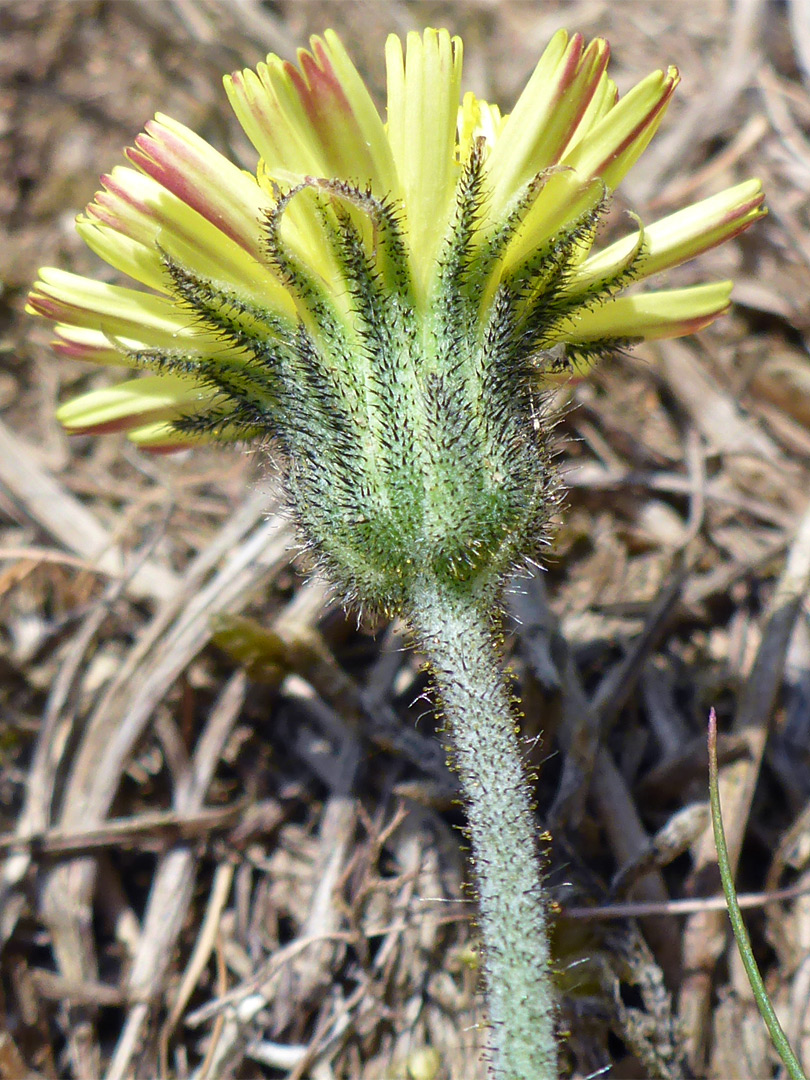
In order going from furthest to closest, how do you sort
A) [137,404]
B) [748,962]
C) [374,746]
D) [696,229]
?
[374,746] → [137,404] → [696,229] → [748,962]

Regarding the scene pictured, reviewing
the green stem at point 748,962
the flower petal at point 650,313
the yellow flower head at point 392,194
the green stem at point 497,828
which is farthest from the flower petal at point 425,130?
the green stem at point 748,962

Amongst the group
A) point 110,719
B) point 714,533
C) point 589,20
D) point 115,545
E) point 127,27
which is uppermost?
point 127,27

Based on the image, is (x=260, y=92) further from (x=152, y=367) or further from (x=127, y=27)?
(x=127, y=27)

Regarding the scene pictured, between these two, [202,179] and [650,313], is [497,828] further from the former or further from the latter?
[202,179]

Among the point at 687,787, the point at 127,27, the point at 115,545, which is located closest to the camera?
the point at 687,787

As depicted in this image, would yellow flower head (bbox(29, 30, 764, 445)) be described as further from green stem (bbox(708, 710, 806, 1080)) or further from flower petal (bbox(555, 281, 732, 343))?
green stem (bbox(708, 710, 806, 1080))

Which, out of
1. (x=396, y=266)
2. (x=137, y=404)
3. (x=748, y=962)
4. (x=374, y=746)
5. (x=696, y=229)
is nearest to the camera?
(x=748, y=962)

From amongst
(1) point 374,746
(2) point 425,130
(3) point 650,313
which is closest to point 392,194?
(2) point 425,130

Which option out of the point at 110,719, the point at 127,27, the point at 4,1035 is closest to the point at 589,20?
the point at 127,27

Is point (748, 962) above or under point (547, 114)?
under
